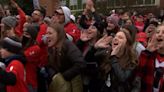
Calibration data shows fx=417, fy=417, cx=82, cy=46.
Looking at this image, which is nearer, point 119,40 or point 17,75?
point 17,75

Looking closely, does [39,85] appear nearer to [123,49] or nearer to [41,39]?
[41,39]

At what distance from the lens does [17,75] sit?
5102 mm

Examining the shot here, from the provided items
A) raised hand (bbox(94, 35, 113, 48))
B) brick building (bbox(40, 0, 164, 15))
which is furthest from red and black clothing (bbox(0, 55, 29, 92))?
brick building (bbox(40, 0, 164, 15))

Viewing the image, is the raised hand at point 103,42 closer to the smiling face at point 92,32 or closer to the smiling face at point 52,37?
the smiling face at point 92,32

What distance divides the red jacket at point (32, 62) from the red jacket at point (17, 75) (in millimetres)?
539

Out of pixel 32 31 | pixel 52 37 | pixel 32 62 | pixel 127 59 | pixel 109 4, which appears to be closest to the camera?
pixel 127 59

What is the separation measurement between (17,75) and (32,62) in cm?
85

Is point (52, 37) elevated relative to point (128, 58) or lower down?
elevated

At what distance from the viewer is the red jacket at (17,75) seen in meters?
5.12

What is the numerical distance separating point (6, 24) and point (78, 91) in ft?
7.21

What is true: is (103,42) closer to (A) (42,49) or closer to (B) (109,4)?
(A) (42,49)

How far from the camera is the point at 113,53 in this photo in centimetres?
532

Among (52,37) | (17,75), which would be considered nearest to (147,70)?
(52,37)

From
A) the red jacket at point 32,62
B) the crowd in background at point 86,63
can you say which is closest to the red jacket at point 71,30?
the crowd in background at point 86,63
